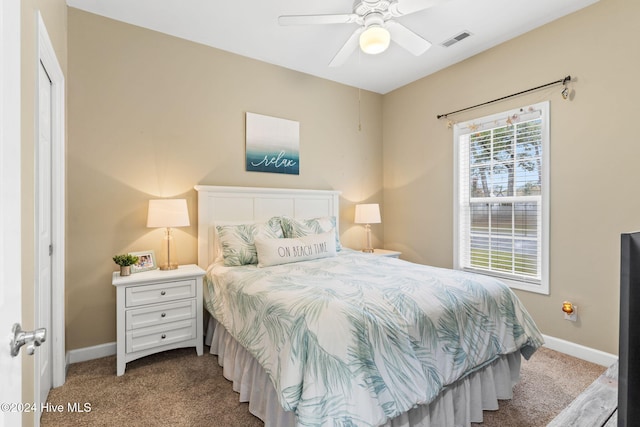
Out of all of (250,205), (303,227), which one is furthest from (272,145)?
(303,227)

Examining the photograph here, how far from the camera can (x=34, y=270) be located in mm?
1393

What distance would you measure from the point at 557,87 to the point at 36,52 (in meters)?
3.68

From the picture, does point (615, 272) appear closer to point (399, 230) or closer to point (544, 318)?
point (544, 318)

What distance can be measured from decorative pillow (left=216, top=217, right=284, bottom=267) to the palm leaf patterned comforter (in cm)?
37

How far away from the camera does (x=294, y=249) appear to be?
2.76 meters

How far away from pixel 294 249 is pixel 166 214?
112cm

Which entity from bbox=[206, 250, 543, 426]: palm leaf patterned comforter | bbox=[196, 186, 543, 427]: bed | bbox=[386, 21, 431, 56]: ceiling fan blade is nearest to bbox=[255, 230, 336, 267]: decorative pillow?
bbox=[196, 186, 543, 427]: bed

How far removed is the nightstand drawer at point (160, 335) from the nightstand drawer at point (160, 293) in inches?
8.1

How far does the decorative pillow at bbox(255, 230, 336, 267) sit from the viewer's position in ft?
8.72

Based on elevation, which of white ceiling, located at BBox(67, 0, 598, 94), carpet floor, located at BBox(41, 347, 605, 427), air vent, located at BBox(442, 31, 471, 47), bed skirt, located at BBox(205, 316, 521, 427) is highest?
white ceiling, located at BBox(67, 0, 598, 94)

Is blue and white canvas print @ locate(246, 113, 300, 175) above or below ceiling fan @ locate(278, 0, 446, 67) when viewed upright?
below

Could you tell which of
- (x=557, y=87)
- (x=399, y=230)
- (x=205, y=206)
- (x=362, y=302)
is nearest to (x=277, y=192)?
(x=205, y=206)
